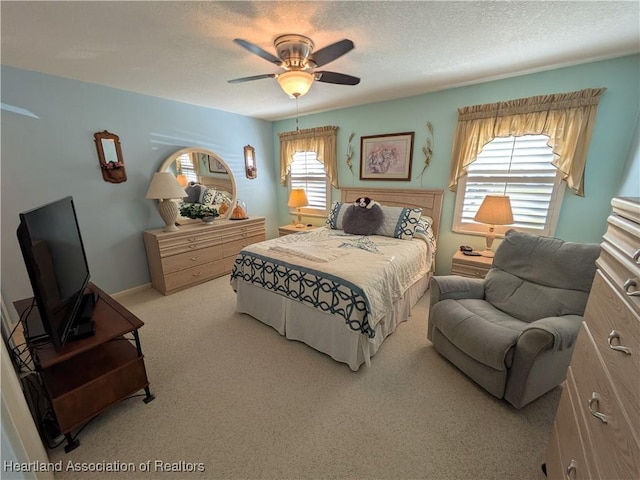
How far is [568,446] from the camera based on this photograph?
3.28 feet

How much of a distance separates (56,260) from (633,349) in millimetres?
2339

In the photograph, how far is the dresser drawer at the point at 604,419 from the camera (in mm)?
655

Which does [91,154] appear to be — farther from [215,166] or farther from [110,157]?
[215,166]

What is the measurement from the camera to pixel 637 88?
2.13 m

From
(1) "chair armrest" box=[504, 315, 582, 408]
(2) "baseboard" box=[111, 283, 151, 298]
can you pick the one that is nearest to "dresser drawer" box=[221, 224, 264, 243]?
(2) "baseboard" box=[111, 283, 151, 298]

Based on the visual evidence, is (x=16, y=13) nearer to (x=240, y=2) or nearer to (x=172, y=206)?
(x=240, y=2)

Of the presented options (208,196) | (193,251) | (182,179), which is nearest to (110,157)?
(182,179)

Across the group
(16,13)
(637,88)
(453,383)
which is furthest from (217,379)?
(637,88)

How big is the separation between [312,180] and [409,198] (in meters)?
1.74

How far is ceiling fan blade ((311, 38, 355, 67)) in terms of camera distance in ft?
4.88

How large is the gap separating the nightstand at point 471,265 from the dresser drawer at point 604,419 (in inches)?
65.6

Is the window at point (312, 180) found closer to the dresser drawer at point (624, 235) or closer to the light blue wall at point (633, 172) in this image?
the light blue wall at point (633, 172)

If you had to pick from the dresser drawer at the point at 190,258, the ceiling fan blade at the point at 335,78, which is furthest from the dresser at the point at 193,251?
the ceiling fan blade at the point at 335,78

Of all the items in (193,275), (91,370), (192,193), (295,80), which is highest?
(295,80)
